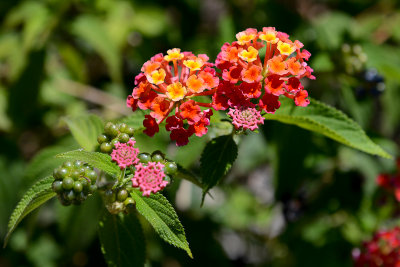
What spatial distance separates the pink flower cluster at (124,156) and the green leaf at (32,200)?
27cm

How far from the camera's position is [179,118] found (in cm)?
170

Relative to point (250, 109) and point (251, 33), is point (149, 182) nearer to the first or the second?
point (250, 109)

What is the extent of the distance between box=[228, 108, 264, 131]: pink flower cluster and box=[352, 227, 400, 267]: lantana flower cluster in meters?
1.45

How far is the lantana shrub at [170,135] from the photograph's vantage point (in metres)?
1.58

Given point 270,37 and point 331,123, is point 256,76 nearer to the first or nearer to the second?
point 270,37

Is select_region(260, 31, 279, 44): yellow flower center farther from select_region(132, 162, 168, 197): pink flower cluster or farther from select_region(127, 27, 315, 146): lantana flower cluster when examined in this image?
select_region(132, 162, 168, 197): pink flower cluster

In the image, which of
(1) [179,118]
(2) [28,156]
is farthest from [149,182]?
(2) [28,156]

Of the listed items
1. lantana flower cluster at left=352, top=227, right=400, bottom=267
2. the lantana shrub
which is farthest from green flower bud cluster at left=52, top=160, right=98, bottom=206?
lantana flower cluster at left=352, top=227, right=400, bottom=267

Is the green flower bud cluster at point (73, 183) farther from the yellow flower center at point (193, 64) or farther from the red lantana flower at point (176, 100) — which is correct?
the yellow flower center at point (193, 64)

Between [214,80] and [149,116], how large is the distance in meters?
0.29

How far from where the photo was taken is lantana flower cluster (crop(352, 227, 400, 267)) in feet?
8.46

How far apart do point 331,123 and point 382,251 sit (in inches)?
43.2

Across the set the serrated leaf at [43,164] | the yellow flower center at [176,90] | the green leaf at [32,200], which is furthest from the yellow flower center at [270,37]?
the serrated leaf at [43,164]

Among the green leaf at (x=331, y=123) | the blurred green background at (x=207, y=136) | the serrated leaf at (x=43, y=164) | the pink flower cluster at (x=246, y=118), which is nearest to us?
the pink flower cluster at (x=246, y=118)
